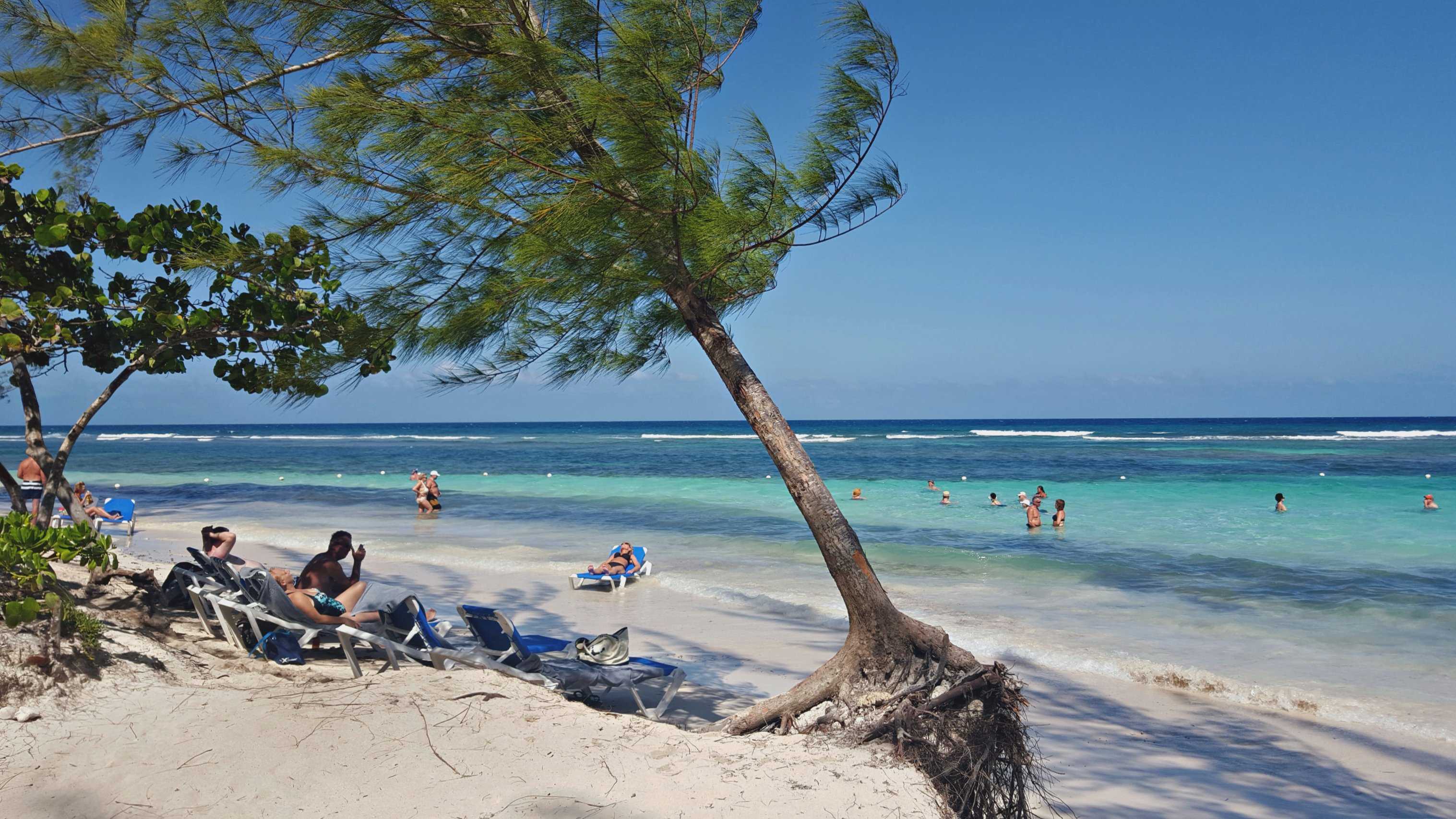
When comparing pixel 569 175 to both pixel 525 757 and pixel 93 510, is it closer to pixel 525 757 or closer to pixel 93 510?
pixel 525 757

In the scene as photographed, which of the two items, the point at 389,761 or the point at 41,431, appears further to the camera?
the point at 41,431

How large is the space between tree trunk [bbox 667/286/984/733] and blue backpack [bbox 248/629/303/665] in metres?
2.64


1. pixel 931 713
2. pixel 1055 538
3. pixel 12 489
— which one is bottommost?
pixel 1055 538

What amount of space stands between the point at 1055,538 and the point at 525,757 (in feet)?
46.7

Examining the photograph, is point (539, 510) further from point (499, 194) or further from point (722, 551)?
point (499, 194)

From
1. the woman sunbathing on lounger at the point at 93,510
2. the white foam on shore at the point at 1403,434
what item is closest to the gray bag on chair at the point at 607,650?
the woman sunbathing on lounger at the point at 93,510

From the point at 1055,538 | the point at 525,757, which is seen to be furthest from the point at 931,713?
the point at 1055,538

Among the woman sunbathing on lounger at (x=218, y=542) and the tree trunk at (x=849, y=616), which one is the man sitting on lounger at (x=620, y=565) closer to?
the woman sunbathing on lounger at (x=218, y=542)

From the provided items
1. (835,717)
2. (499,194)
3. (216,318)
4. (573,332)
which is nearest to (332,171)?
(499,194)

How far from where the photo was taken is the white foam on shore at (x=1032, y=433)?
69.2 metres

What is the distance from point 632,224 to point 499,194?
631 mm

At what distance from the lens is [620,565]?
1066 cm

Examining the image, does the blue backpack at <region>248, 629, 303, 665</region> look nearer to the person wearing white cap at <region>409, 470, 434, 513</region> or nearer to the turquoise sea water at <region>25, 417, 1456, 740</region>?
the turquoise sea water at <region>25, 417, 1456, 740</region>

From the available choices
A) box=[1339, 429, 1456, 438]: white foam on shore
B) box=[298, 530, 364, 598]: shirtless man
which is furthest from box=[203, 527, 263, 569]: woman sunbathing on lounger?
box=[1339, 429, 1456, 438]: white foam on shore
